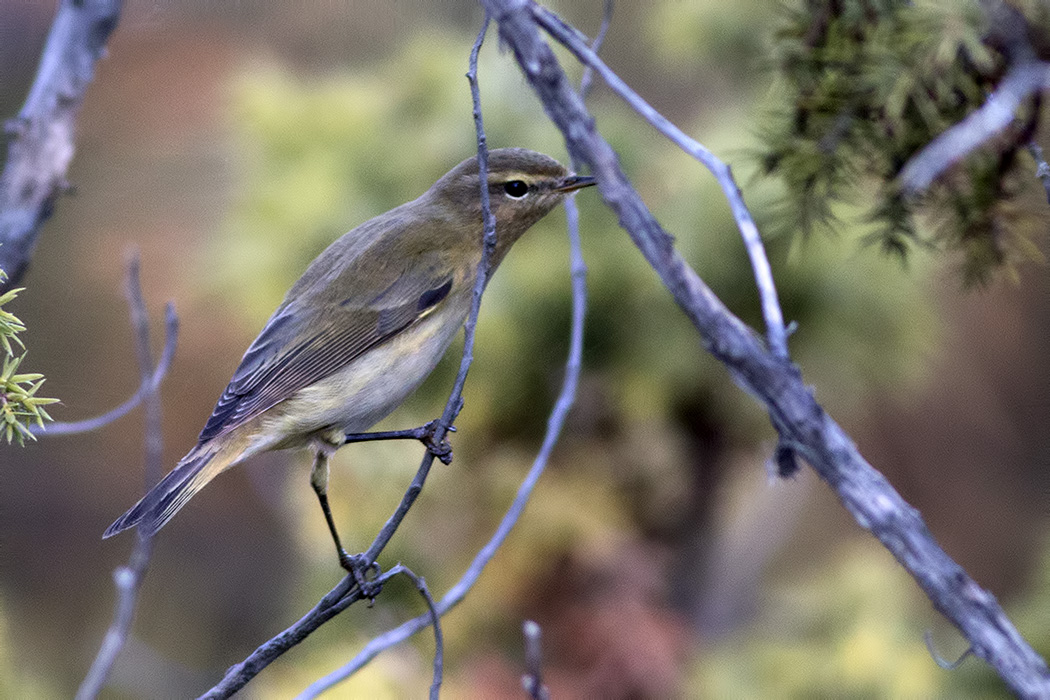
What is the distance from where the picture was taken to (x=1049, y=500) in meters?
2.92

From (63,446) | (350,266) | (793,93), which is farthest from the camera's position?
(63,446)

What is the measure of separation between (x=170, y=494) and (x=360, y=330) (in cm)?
39

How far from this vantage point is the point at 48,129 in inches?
58.9

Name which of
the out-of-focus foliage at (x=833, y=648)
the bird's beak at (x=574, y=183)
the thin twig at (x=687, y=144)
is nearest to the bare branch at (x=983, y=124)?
the thin twig at (x=687, y=144)

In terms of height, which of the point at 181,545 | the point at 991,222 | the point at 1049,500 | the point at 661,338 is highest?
the point at 181,545

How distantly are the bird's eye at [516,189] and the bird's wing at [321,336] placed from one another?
0.61 ft

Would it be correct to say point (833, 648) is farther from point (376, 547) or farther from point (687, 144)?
point (687, 144)

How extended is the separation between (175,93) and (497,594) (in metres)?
2.84

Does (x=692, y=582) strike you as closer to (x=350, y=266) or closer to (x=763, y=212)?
(x=763, y=212)

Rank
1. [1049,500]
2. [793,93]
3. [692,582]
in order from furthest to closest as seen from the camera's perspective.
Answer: [1049,500] < [692,582] < [793,93]

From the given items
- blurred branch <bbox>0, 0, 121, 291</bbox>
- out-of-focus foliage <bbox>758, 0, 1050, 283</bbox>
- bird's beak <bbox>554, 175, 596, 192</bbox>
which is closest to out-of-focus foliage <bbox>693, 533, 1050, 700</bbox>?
out-of-focus foliage <bbox>758, 0, 1050, 283</bbox>

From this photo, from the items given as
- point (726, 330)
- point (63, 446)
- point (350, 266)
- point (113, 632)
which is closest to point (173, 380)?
point (63, 446)

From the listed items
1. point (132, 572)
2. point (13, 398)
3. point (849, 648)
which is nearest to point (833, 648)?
point (849, 648)

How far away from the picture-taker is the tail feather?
4.15 ft
